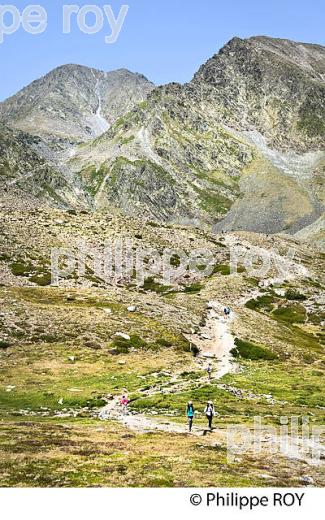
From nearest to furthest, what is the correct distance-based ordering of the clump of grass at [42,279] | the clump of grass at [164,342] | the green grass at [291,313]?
the clump of grass at [164,342] < the clump of grass at [42,279] < the green grass at [291,313]

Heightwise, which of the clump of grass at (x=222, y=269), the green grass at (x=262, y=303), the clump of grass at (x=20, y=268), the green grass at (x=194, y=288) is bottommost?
the green grass at (x=262, y=303)

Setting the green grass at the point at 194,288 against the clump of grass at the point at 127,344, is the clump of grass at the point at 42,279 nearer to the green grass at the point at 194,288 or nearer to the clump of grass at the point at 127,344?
the green grass at the point at 194,288

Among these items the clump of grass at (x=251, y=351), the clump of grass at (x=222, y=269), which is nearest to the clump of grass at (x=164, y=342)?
the clump of grass at (x=251, y=351)

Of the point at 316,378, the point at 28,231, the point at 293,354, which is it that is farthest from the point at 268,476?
the point at 28,231

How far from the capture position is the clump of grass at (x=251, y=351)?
83188 millimetres

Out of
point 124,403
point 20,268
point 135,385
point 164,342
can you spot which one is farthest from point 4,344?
point 20,268

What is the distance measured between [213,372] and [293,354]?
26460mm

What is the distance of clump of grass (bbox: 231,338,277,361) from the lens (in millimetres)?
83188

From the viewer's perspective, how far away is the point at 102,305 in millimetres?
96062

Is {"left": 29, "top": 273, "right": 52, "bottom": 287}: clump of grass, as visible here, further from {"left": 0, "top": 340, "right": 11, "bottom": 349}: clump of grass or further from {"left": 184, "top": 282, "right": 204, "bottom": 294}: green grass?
{"left": 0, "top": 340, "right": 11, "bottom": 349}: clump of grass

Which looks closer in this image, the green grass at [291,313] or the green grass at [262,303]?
the green grass at [291,313]
